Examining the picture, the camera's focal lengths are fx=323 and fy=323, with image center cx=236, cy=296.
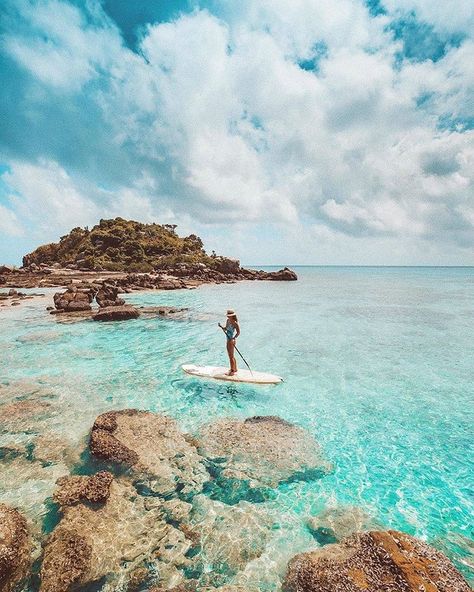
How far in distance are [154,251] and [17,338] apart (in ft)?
260

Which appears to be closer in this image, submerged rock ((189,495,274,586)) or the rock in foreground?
submerged rock ((189,495,274,586))

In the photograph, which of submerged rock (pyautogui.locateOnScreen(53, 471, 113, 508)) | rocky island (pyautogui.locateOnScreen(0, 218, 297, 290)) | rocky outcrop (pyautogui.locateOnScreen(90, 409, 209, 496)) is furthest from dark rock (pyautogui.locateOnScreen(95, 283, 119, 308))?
submerged rock (pyautogui.locateOnScreen(53, 471, 113, 508))

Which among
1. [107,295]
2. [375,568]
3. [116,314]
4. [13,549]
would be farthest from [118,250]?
[375,568]

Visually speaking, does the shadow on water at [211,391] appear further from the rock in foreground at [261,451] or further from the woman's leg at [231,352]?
the rock in foreground at [261,451]

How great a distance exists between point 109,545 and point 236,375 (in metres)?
8.81

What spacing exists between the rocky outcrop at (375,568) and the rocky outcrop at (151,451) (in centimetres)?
324

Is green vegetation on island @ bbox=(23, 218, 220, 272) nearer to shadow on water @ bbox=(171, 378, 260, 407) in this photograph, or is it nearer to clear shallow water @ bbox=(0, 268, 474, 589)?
clear shallow water @ bbox=(0, 268, 474, 589)

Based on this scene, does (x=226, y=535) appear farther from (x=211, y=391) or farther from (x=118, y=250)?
(x=118, y=250)

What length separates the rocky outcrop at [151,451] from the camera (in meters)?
7.97

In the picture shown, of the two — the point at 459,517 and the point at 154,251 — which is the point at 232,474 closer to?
the point at 459,517

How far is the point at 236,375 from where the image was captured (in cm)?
1447

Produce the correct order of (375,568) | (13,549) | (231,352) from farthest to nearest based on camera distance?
(231,352), (13,549), (375,568)

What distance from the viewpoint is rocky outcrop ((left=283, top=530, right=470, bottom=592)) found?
460 centimetres

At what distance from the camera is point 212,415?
11.8 m
